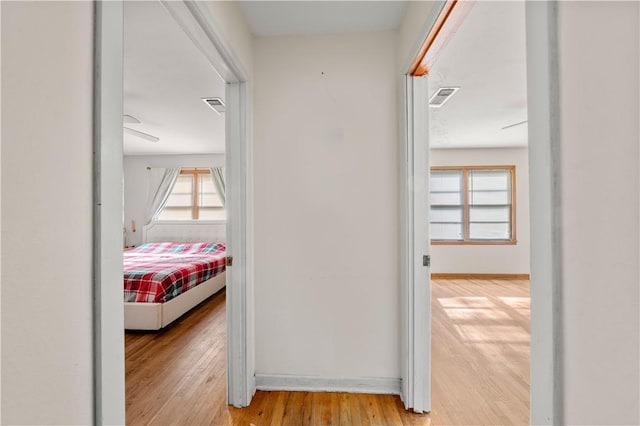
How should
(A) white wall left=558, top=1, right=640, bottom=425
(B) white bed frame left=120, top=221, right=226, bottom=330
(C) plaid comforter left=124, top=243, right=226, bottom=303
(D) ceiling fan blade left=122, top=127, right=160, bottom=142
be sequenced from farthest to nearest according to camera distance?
(D) ceiling fan blade left=122, top=127, right=160, bottom=142, (C) plaid comforter left=124, top=243, right=226, bottom=303, (B) white bed frame left=120, top=221, right=226, bottom=330, (A) white wall left=558, top=1, right=640, bottom=425

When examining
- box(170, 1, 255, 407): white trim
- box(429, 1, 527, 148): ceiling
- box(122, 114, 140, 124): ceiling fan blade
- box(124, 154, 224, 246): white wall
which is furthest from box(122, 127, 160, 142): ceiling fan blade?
box(429, 1, 527, 148): ceiling

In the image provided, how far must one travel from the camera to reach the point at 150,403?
2027 millimetres

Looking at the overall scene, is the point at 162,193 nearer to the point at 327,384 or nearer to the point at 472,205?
the point at 327,384

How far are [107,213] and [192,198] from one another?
237 inches

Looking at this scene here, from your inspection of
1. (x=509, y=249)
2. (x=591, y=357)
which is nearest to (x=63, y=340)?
(x=591, y=357)

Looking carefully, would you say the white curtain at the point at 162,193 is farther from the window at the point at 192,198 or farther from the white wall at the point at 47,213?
the white wall at the point at 47,213

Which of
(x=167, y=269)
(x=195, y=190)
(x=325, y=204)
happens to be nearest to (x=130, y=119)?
(x=167, y=269)

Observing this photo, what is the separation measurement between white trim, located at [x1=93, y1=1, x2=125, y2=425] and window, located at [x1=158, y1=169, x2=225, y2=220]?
18.8 ft

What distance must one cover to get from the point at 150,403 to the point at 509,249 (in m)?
6.33

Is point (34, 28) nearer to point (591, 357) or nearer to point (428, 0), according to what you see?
point (591, 357)

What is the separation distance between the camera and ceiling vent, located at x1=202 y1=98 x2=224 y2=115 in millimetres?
3318

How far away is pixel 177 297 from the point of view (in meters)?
3.59

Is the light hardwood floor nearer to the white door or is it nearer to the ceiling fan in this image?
the white door

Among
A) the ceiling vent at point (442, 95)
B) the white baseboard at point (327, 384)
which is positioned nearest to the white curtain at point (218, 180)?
the ceiling vent at point (442, 95)
